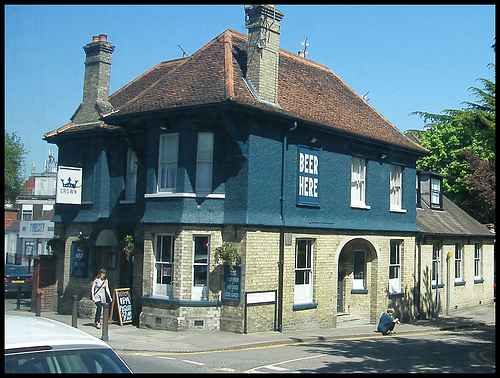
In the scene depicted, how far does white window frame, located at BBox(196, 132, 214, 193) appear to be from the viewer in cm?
1881

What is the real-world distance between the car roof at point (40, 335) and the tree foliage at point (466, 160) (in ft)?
107

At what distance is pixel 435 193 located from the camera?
99.3 feet

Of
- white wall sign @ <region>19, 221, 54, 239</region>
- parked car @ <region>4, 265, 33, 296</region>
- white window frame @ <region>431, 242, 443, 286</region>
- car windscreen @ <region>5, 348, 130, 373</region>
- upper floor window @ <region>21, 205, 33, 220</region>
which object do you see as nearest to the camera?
car windscreen @ <region>5, 348, 130, 373</region>

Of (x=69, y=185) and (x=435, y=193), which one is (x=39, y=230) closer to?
(x=69, y=185)

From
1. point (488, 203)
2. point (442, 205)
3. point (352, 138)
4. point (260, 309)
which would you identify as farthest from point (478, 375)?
point (488, 203)

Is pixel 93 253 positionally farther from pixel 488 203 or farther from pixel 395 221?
pixel 488 203

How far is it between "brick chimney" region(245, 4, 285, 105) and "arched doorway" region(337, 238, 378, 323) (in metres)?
7.04

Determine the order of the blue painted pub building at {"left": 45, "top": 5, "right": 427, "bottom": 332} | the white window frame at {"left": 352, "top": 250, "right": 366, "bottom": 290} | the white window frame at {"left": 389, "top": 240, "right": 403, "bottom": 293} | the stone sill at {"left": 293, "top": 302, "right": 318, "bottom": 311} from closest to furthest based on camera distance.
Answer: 1. the blue painted pub building at {"left": 45, "top": 5, "right": 427, "bottom": 332}
2. the stone sill at {"left": 293, "top": 302, "right": 318, "bottom": 311}
3. the white window frame at {"left": 352, "top": 250, "right": 366, "bottom": 290}
4. the white window frame at {"left": 389, "top": 240, "right": 403, "bottom": 293}

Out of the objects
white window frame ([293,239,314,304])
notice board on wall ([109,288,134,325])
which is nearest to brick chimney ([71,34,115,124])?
notice board on wall ([109,288,134,325])

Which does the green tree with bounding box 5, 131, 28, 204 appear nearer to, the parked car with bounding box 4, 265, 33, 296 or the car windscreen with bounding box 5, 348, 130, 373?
the parked car with bounding box 4, 265, 33, 296

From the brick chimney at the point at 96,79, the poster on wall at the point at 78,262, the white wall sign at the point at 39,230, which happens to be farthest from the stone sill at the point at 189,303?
the white wall sign at the point at 39,230

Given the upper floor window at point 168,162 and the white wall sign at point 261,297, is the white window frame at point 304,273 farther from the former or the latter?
the upper floor window at point 168,162

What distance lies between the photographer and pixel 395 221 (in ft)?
81.4

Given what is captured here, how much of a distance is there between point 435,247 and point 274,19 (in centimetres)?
1355
